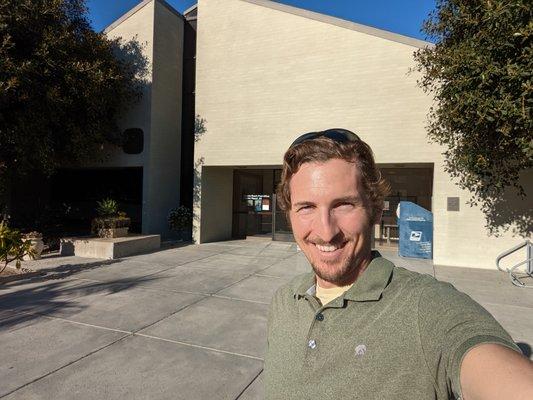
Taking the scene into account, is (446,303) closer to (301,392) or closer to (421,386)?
(421,386)

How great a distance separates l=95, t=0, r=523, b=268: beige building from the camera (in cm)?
1055

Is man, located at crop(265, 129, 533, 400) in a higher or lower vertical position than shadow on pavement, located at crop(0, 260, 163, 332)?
higher

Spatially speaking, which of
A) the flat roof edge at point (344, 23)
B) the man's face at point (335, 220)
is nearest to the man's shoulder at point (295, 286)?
the man's face at point (335, 220)

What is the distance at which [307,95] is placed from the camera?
11828mm

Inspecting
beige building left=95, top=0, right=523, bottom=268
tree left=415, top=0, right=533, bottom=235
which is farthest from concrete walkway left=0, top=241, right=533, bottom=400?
beige building left=95, top=0, right=523, bottom=268

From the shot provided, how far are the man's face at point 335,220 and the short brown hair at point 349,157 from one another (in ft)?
0.09

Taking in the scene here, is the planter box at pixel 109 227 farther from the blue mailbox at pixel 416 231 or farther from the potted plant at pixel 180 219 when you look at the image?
the blue mailbox at pixel 416 231

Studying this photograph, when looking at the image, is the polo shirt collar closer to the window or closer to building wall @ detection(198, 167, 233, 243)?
building wall @ detection(198, 167, 233, 243)

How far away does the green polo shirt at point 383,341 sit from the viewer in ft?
3.61

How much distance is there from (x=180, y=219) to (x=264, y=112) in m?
5.33

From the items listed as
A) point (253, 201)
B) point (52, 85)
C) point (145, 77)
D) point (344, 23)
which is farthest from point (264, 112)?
point (52, 85)

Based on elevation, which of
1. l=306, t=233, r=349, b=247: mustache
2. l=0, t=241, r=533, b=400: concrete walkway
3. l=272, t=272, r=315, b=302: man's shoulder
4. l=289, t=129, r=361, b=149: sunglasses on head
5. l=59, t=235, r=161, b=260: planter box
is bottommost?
l=0, t=241, r=533, b=400: concrete walkway

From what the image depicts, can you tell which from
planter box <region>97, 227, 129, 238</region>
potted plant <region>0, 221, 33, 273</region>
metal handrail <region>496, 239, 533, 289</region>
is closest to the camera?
potted plant <region>0, 221, 33, 273</region>

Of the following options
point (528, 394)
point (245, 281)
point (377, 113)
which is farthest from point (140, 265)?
point (528, 394)
